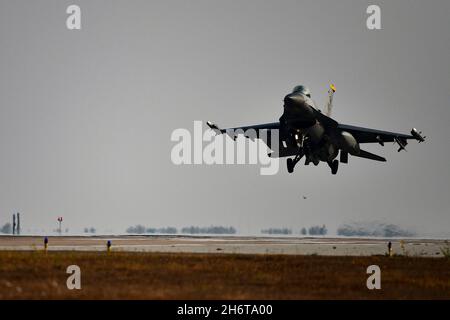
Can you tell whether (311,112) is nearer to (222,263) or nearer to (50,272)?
(222,263)

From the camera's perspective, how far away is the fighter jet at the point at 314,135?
44625mm

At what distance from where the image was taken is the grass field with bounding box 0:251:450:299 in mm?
21453

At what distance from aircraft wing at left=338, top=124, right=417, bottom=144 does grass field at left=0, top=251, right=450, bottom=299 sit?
17262 millimetres

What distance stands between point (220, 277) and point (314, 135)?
23540mm

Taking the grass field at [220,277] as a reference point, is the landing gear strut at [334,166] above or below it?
above

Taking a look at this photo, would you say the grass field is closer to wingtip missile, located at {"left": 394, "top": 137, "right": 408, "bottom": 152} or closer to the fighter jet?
the fighter jet

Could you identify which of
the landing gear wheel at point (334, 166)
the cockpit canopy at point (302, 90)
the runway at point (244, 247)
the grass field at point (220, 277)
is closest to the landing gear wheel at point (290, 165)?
the landing gear wheel at point (334, 166)

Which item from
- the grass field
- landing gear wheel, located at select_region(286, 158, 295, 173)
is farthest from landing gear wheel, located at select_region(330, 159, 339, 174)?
the grass field

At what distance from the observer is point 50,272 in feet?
89.1

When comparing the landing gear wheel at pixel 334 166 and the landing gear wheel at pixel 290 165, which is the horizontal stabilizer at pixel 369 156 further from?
the landing gear wheel at pixel 290 165

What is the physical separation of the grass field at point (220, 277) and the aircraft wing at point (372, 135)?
17262 mm

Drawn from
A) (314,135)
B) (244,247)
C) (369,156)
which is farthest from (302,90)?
(244,247)

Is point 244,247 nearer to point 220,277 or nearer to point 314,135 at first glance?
point 314,135
